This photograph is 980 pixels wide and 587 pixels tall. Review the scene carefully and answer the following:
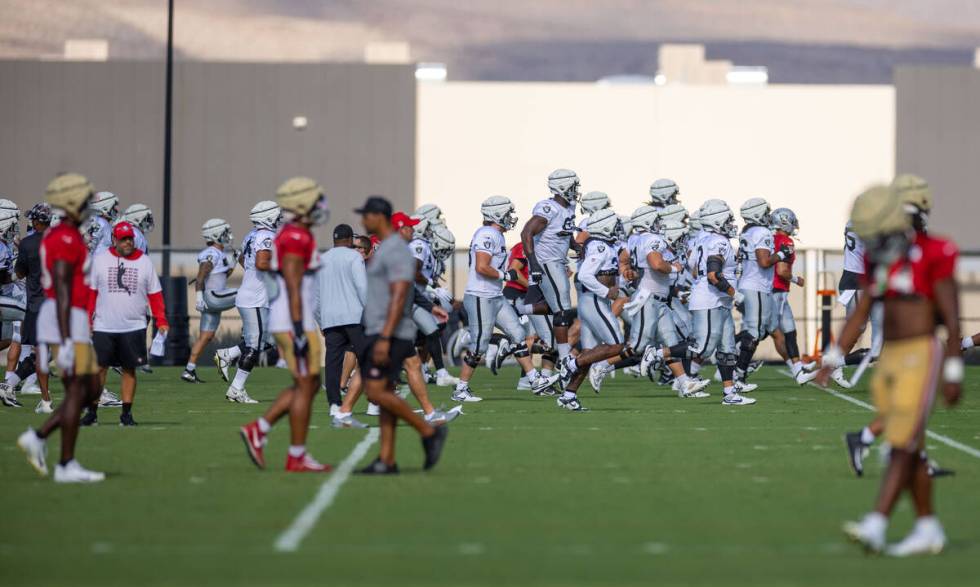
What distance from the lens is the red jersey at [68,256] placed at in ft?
35.3

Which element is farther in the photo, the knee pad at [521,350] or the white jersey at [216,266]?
the white jersey at [216,266]

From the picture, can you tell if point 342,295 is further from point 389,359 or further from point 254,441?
point 389,359

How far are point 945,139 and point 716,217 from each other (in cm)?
2430

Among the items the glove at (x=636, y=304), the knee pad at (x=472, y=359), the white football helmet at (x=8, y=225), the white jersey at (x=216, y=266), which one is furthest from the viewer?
the white jersey at (x=216, y=266)

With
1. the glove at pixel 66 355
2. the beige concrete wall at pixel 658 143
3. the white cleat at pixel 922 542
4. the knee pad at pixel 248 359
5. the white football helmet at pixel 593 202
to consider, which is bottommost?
the white cleat at pixel 922 542

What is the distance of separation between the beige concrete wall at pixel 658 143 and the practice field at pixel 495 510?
79.9ft

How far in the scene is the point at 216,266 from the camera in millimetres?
22484

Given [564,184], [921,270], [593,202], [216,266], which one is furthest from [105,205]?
[921,270]

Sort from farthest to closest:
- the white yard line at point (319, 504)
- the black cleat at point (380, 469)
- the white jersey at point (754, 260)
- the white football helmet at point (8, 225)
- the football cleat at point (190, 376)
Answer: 1. the football cleat at point (190, 376)
2. the white jersey at point (754, 260)
3. the white football helmet at point (8, 225)
4. the black cleat at point (380, 469)
5. the white yard line at point (319, 504)

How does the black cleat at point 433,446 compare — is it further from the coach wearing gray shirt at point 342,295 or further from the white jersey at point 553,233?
the white jersey at point 553,233

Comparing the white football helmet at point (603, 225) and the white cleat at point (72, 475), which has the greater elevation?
the white football helmet at point (603, 225)

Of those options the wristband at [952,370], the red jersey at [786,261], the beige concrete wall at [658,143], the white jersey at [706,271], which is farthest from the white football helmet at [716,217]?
the beige concrete wall at [658,143]

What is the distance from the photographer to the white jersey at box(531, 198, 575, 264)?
731 inches

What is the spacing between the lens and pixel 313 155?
130ft
